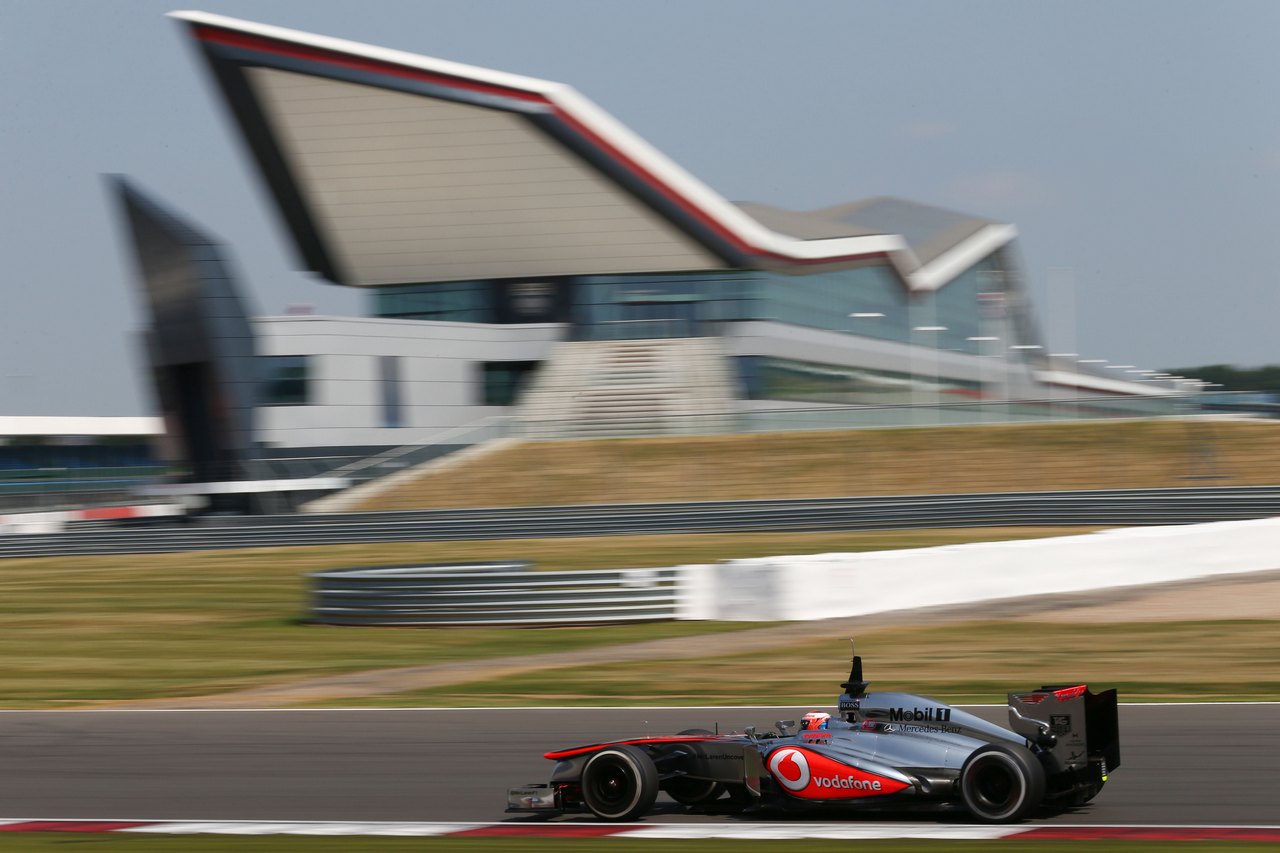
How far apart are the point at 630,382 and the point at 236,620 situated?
101 ft

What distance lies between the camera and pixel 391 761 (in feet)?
28.9

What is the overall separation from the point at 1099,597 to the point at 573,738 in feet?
33.0

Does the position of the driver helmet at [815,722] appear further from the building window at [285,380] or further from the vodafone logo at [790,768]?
the building window at [285,380]

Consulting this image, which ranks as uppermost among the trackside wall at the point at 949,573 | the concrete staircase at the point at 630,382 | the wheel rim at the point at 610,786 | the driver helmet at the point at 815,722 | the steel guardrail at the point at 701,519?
the concrete staircase at the point at 630,382

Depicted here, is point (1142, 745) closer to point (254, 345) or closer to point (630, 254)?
point (254, 345)

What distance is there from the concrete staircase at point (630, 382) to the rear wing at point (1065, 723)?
3806 cm

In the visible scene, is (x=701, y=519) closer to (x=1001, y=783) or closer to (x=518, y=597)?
(x=518, y=597)

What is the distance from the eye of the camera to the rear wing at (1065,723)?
245 inches

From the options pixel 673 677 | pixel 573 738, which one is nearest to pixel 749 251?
pixel 673 677

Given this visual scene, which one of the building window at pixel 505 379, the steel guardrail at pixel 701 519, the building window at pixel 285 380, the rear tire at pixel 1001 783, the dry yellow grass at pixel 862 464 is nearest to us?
the rear tire at pixel 1001 783

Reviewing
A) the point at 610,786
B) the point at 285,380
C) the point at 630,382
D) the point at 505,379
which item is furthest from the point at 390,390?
the point at 610,786

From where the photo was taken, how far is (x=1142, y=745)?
342 inches

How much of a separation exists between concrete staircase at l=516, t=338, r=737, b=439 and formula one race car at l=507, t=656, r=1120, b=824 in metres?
37.5

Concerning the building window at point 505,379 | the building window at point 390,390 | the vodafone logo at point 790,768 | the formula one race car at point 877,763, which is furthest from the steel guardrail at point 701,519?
the vodafone logo at point 790,768
